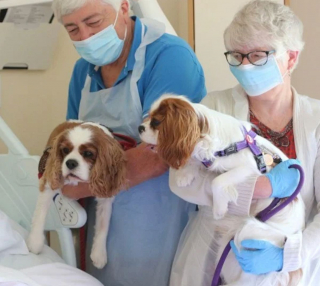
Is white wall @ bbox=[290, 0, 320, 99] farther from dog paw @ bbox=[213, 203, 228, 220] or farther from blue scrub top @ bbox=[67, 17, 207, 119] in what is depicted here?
dog paw @ bbox=[213, 203, 228, 220]

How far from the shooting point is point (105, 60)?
1.75 meters

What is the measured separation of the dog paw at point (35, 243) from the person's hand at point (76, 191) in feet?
0.61

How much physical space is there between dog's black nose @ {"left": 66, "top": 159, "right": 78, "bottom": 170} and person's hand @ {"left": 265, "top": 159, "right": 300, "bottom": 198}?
0.61 metres

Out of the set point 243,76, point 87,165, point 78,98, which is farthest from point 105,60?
point 243,76

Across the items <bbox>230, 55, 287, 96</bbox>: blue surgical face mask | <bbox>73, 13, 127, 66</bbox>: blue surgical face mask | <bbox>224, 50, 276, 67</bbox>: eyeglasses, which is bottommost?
<bbox>230, 55, 287, 96</bbox>: blue surgical face mask

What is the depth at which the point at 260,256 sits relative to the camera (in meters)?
1.30

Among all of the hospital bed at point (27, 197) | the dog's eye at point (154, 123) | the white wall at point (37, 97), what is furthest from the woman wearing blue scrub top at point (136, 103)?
the white wall at point (37, 97)

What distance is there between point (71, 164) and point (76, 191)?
17 cm

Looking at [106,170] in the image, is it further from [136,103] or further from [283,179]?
[283,179]

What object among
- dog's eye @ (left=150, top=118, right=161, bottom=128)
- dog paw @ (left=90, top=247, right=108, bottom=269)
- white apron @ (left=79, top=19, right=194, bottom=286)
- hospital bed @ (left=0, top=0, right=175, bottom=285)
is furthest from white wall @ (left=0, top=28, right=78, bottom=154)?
dog's eye @ (left=150, top=118, right=161, bottom=128)

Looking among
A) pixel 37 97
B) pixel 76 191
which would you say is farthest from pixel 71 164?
pixel 37 97

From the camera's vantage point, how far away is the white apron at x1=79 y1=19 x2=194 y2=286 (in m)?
1.72

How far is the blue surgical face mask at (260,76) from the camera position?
148cm

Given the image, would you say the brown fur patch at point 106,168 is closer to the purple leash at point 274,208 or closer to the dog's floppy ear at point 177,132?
the dog's floppy ear at point 177,132
